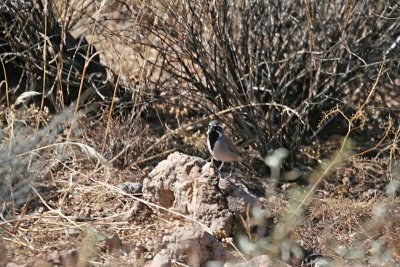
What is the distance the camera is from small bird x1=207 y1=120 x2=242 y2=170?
6680mm

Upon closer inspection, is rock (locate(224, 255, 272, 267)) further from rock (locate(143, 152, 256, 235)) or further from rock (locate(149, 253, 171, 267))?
rock (locate(143, 152, 256, 235))

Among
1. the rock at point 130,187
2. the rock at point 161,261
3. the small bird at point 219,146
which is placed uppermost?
the rock at point 161,261

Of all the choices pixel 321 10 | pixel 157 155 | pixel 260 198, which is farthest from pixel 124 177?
pixel 321 10

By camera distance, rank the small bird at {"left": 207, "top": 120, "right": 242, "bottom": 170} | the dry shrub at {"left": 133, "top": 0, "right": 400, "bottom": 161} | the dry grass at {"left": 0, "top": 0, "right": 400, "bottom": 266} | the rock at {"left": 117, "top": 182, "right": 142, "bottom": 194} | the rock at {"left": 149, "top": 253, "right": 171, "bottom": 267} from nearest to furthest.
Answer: the rock at {"left": 149, "top": 253, "right": 171, "bottom": 267} → the dry grass at {"left": 0, "top": 0, "right": 400, "bottom": 266} → the rock at {"left": 117, "top": 182, "right": 142, "bottom": 194} → the small bird at {"left": 207, "top": 120, "right": 242, "bottom": 170} → the dry shrub at {"left": 133, "top": 0, "right": 400, "bottom": 161}

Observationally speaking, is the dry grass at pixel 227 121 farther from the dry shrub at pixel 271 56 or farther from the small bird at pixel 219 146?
the small bird at pixel 219 146

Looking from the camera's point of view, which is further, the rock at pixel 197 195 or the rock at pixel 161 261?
the rock at pixel 197 195

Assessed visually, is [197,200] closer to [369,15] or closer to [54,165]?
[54,165]

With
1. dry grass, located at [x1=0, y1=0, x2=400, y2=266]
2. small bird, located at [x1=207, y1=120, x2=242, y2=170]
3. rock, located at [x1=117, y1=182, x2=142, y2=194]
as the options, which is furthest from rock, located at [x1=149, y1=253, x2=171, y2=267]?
small bird, located at [x1=207, y1=120, x2=242, y2=170]

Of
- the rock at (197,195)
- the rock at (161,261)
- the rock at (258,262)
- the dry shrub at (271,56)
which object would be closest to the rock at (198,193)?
the rock at (197,195)

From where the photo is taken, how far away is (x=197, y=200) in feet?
19.3

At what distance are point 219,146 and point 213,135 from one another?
0.13m

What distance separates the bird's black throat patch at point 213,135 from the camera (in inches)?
265

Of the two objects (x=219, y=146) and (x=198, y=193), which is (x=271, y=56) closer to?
(x=219, y=146)

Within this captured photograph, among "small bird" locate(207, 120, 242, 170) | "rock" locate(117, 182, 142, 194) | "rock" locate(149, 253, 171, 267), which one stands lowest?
"rock" locate(117, 182, 142, 194)
